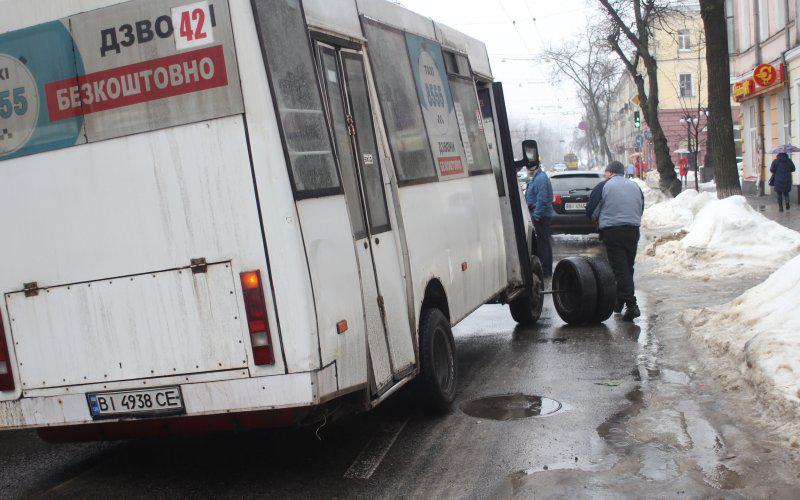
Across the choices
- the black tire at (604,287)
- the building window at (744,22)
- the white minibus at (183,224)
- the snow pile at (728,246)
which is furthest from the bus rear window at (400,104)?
the building window at (744,22)

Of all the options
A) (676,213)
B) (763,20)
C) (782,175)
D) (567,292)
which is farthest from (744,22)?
(567,292)

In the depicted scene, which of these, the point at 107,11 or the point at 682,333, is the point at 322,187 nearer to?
the point at 107,11

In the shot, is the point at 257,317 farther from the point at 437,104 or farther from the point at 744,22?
the point at 744,22

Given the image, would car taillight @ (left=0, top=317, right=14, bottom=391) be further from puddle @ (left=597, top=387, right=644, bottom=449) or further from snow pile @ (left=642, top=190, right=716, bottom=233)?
snow pile @ (left=642, top=190, right=716, bottom=233)

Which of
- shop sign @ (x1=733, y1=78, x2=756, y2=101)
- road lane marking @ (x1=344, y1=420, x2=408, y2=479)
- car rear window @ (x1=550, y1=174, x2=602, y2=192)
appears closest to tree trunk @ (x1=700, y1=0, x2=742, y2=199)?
car rear window @ (x1=550, y1=174, x2=602, y2=192)

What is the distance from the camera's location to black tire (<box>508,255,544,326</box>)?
10395 mm

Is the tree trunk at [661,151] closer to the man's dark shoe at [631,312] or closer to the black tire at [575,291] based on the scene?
the man's dark shoe at [631,312]

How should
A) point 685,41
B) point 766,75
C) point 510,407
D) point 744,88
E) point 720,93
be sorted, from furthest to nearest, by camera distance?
point 685,41 → point 744,88 → point 766,75 → point 720,93 → point 510,407

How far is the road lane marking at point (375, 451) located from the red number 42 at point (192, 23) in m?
2.72

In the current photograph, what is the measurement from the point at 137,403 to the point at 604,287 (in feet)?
20.6

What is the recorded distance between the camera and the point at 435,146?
732cm

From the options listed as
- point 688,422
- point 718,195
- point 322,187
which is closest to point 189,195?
point 322,187

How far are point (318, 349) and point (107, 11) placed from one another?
220 centimetres

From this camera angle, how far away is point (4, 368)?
5.20 meters
